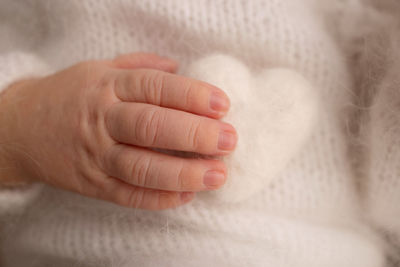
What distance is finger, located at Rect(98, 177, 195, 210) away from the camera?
1.82 feet

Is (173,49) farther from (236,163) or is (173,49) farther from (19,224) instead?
(19,224)

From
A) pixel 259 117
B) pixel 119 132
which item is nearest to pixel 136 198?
pixel 119 132

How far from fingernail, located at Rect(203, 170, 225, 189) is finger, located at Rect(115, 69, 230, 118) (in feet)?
0.28

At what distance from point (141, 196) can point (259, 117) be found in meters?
0.23

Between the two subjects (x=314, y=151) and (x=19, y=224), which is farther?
(x=19, y=224)

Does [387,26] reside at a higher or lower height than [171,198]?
higher

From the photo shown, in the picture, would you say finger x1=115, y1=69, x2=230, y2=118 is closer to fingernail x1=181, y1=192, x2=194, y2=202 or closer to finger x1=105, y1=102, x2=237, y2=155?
finger x1=105, y1=102, x2=237, y2=155

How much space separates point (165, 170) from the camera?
0.51 metres

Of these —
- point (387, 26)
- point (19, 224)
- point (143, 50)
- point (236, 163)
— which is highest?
point (387, 26)

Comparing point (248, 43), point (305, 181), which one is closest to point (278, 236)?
point (305, 181)

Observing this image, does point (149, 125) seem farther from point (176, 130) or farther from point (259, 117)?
point (259, 117)

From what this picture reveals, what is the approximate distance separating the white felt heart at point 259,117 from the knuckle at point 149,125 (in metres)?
0.10

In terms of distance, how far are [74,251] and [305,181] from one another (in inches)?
16.8

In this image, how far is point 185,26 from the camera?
25.7 inches
